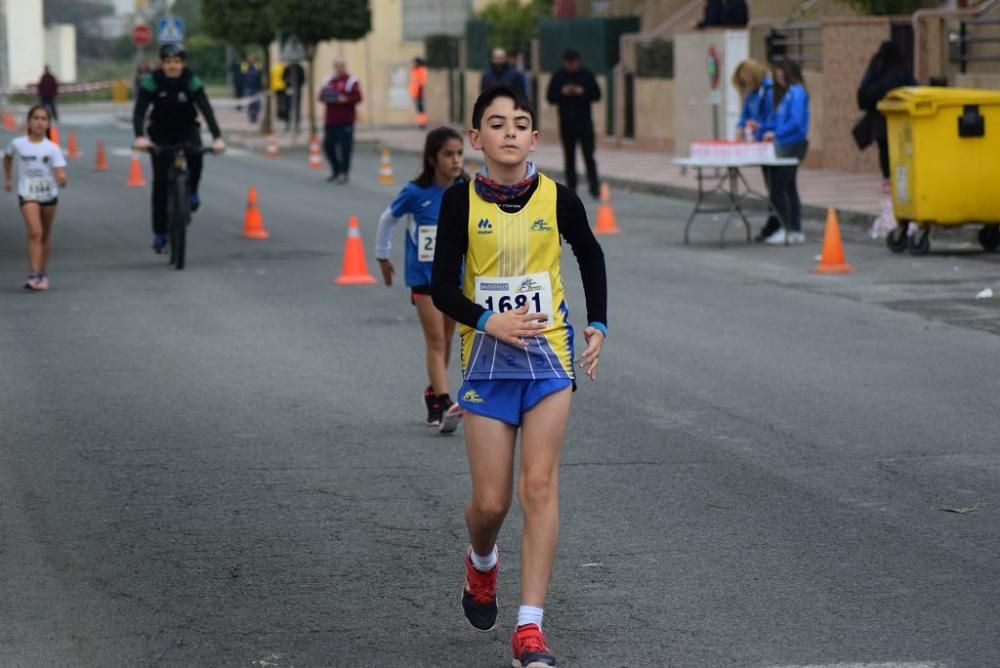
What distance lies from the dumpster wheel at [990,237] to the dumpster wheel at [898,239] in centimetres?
68

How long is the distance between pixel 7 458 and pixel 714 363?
4391mm

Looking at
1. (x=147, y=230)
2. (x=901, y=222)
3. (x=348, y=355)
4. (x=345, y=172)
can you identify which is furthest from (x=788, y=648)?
(x=345, y=172)

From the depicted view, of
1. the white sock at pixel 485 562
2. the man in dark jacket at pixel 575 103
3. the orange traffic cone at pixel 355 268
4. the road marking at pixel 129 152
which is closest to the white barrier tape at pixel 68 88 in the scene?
the road marking at pixel 129 152

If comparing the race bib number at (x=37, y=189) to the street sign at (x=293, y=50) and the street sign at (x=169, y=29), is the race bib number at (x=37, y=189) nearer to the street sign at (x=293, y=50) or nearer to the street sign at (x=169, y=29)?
the street sign at (x=293, y=50)

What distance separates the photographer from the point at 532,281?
5.67 m

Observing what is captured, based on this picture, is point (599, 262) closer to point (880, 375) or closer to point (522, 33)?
point (880, 375)

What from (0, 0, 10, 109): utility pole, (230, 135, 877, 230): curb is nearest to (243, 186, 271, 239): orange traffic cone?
(230, 135, 877, 230): curb

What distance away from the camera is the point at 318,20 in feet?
138

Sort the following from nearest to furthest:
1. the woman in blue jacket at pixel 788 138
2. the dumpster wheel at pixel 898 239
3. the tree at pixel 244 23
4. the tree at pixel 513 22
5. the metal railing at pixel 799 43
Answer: the dumpster wheel at pixel 898 239, the woman in blue jacket at pixel 788 138, the metal railing at pixel 799 43, the tree at pixel 244 23, the tree at pixel 513 22

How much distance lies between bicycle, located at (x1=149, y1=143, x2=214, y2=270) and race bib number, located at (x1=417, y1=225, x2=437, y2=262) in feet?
25.7

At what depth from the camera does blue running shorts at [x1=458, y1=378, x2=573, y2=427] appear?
18.5 feet

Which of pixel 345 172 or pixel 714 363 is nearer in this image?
pixel 714 363

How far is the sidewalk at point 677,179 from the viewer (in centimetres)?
2184

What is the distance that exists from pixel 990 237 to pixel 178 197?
7262 millimetres
